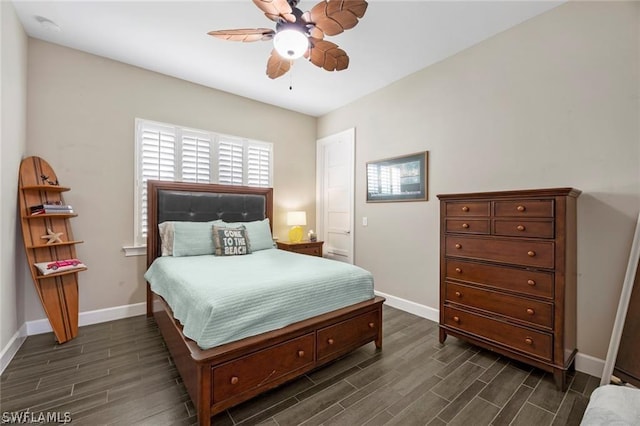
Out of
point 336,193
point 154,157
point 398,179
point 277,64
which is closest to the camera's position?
point 277,64

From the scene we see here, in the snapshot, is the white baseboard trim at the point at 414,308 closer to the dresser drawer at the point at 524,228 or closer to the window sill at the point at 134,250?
the dresser drawer at the point at 524,228

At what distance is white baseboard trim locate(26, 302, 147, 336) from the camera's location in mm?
2730

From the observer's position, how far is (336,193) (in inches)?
183

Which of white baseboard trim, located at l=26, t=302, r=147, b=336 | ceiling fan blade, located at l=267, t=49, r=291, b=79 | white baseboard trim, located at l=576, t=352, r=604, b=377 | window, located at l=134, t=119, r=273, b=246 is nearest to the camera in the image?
white baseboard trim, located at l=576, t=352, r=604, b=377

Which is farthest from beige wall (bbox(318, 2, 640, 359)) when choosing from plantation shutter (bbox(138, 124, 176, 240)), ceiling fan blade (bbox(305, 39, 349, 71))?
plantation shutter (bbox(138, 124, 176, 240))

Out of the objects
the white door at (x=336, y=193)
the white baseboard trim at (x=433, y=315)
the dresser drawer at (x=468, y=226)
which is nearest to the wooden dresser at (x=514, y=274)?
the dresser drawer at (x=468, y=226)

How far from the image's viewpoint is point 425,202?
3.27 m

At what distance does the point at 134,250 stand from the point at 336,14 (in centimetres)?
330

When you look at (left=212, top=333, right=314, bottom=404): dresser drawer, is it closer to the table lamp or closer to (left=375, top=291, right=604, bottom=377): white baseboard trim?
(left=375, top=291, right=604, bottom=377): white baseboard trim

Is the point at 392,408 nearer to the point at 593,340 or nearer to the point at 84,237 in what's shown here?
the point at 593,340

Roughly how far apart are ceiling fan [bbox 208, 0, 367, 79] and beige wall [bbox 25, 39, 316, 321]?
6.60ft

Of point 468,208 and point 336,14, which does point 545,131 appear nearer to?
point 468,208

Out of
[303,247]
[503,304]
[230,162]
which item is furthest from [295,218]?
[503,304]

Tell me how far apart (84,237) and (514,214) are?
14.0 ft
